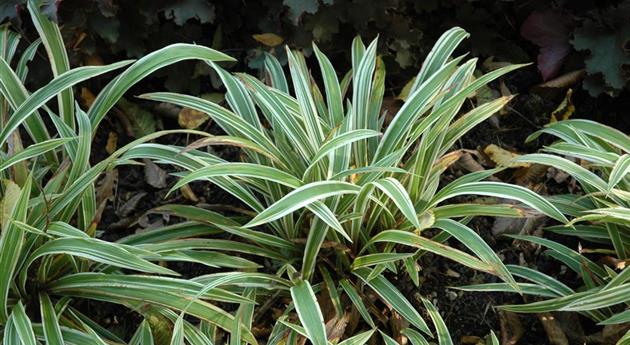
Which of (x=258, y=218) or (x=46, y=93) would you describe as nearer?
(x=258, y=218)

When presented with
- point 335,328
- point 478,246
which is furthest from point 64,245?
point 478,246

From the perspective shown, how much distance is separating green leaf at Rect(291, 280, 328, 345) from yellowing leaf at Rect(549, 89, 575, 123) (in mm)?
1196

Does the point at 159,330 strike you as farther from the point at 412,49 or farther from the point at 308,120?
the point at 412,49

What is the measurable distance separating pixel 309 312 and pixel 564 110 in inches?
53.7

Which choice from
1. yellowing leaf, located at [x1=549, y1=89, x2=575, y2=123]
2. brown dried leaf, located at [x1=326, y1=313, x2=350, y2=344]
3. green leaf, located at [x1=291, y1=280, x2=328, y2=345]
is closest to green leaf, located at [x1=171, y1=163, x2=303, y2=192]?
green leaf, located at [x1=291, y1=280, x2=328, y2=345]

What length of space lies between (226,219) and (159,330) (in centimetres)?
37

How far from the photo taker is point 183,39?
9.49ft

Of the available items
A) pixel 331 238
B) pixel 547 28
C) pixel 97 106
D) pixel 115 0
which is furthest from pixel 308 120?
pixel 547 28

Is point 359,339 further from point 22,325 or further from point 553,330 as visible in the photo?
point 22,325

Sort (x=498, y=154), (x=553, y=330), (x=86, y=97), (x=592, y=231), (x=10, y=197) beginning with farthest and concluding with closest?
(x=86, y=97) → (x=498, y=154) → (x=592, y=231) → (x=553, y=330) → (x=10, y=197)

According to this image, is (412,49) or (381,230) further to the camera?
(412,49)

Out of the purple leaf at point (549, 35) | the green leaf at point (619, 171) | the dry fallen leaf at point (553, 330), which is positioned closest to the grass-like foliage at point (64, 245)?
the dry fallen leaf at point (553, 330)

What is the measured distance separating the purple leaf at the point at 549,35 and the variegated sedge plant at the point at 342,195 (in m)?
0.51

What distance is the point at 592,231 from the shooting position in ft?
8.34
